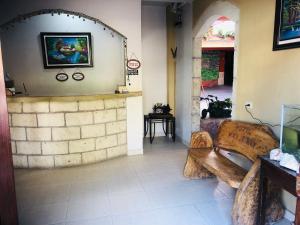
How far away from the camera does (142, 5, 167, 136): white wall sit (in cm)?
537

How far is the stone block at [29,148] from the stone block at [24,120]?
11.6 inches

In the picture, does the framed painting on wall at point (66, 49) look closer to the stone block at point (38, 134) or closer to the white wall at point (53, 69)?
the white wall at point (53, 69)

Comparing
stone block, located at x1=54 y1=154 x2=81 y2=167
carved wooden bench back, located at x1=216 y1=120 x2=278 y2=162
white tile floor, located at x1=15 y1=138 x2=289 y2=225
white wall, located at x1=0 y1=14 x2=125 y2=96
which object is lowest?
white tile floor, located at x1=15 y1=138 x2=289 y2=225

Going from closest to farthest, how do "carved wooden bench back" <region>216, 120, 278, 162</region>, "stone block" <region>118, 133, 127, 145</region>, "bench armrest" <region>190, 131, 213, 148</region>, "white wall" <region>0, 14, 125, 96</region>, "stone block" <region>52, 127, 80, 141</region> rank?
1. "carved wooden bench back" <region>216, 120, 278, 162</region>
2. "bench armrest" <region>190, 131, 213, 148</region>
3. "stone block" <region>52, 127, 80, 141</region>
4. "stone block" <region>118, 133, 127, 145</region>
5. "white wall" <region>0, 14, 125, 96</region>

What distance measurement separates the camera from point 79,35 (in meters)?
4.82

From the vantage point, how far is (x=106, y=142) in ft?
13.8

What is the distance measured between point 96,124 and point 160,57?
7.81ft

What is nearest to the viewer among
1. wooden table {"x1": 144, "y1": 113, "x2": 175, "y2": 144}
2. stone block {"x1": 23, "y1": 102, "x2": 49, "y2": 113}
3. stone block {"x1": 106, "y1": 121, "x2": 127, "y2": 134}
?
stone block {"x1": 23, "y1": 102, "x2": 49, "y2": 113}

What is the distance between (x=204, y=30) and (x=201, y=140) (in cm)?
205

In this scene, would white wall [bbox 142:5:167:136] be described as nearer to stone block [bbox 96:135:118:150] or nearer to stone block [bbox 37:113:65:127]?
stone block [bbox 96:135:118:150]

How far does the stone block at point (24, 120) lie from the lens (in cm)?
376

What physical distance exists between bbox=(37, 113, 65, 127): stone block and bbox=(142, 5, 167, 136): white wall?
2.22 metres

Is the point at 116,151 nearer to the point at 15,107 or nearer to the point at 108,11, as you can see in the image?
the point at 15,107

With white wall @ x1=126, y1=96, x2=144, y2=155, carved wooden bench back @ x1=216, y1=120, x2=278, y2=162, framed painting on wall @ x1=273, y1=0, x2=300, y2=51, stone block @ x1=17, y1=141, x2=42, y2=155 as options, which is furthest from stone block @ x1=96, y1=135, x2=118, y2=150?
framed painting on wall @ x1=273, y1=0, x2=300, y2=51
